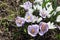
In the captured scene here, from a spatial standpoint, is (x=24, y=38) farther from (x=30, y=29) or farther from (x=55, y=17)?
(x=55, y=17)

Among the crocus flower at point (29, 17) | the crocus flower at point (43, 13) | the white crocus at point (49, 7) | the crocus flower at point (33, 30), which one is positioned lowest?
the crocus flower at point (33, 30)

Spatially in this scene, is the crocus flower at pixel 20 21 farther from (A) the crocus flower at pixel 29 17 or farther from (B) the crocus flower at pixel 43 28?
(B) the crocus flower at pixel 43 28

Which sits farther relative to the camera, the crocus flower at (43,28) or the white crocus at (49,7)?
the white crocus at (49,7)

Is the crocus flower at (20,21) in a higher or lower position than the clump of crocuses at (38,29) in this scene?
higher

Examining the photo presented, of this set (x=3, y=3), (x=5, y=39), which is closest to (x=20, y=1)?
(x=3, y=3)

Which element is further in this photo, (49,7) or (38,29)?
(49,7)

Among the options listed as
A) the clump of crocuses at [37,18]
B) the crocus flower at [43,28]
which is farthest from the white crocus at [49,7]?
the crocus flower at [43,28]

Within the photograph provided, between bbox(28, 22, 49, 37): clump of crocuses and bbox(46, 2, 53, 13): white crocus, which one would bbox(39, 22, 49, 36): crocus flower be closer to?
→ bbox(28, 22, 49, 37): clump of crocuses

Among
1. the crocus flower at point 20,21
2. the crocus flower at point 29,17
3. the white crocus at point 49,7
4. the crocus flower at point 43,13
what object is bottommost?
the crocus flower at point 20,21

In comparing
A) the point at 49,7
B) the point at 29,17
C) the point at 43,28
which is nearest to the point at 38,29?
the point at 43,28

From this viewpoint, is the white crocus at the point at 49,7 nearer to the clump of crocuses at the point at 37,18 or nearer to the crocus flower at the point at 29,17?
the clump of crocuses at the point at 37,18

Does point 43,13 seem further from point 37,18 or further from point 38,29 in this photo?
point 38,29
